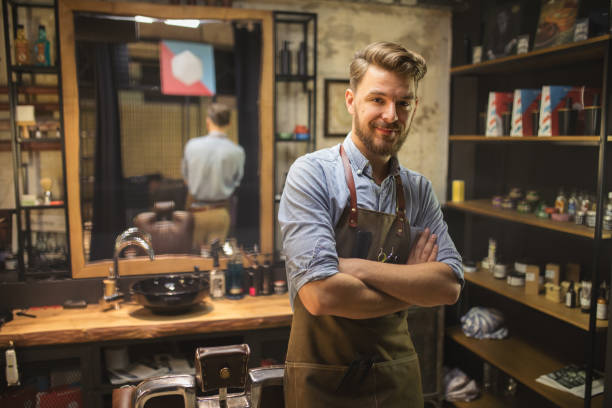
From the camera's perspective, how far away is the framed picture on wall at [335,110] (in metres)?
3.95

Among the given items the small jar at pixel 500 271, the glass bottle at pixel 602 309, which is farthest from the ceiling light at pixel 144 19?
the glass bottle at pixel 602 309

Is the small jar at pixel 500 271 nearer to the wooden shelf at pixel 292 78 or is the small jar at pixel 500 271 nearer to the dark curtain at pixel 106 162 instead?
the wooden shelf at pixel 292 78

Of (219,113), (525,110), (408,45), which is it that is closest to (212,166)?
(219,113)

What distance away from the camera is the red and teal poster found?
359 centimetres

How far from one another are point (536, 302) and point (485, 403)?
1003 mm

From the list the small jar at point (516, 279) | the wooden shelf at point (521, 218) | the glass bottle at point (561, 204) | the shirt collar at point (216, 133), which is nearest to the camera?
the wooden shelf at point (521, 218)

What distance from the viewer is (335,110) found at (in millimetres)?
3979

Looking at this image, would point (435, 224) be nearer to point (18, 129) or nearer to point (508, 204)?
point (508, 204)

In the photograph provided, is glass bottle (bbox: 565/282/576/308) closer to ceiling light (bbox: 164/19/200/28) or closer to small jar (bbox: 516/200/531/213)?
small jar (bbox: 516/200/531/213)

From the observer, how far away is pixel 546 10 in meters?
3.30

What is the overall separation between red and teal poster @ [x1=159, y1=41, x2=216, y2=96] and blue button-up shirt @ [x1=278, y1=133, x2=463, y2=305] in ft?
6.35

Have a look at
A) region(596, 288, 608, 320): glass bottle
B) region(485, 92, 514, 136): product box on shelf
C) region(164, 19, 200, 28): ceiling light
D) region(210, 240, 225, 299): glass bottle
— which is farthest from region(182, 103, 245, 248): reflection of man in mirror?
region(596, 288, 608, 320): glass bottle

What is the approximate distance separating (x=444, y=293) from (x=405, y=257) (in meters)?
0.20

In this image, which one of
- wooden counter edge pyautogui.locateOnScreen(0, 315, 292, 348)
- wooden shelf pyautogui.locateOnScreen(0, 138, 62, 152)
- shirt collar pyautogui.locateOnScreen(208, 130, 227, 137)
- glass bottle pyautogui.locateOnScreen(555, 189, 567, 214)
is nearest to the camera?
wooden counter edge pyautogui.locateOnScreen(0, 315, 292, 348)
